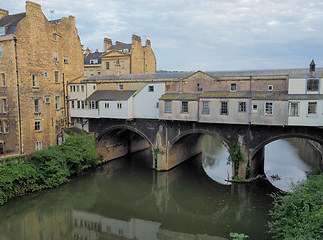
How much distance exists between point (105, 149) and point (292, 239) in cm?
2577

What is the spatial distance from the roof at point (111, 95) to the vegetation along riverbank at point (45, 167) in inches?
181

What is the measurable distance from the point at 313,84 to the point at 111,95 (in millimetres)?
19596

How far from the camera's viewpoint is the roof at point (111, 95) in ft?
97.4

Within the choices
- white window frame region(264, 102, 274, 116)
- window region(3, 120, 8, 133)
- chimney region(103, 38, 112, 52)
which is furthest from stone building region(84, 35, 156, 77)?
white window frame region(264, 102, 274, 116)

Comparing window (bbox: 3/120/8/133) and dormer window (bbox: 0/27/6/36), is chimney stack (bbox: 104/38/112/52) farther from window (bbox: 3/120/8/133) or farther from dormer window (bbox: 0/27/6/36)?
window (bbox: 3/120/8/133)

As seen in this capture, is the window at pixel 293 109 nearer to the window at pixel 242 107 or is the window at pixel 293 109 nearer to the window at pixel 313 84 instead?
the window at pixel 313 84

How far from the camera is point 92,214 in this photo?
2130cm

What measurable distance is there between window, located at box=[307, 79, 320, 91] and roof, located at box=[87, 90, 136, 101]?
16.7 m

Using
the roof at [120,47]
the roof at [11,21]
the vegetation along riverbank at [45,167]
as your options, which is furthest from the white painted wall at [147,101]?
the roof at [120,47]

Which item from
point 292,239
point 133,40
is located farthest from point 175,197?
point 133,40

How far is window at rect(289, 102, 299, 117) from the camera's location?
22.4 meters

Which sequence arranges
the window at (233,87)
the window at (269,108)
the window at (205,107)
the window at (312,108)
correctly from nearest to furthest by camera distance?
1. the window at (312,108)
2. the window at (269,108)
3. the window at (205,107)
4. the window at (233,87)

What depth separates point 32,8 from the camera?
90.9ft

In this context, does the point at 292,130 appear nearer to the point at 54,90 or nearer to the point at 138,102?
the point at 138,102
